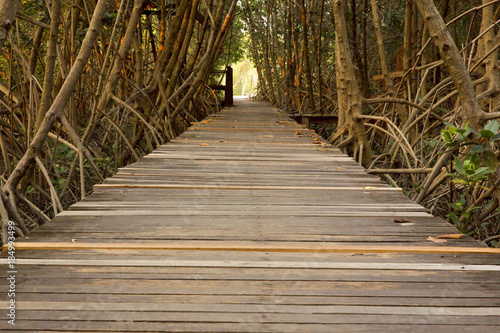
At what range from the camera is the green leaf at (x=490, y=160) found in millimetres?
2088

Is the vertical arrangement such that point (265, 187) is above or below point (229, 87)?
below

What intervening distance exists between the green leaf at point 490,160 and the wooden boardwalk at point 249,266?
1.23 ft

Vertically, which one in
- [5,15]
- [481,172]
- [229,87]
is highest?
[229,87]

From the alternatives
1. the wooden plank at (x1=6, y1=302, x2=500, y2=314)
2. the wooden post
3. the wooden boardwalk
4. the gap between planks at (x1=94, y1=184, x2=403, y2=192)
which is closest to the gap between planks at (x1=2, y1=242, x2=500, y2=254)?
the wooden boardwalk

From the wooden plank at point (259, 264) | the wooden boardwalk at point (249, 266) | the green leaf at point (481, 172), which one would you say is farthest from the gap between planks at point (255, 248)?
the green leaf at point (481, 172)

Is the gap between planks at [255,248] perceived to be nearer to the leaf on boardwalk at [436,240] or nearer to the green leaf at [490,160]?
the leaf on boardwalk at [436,240]

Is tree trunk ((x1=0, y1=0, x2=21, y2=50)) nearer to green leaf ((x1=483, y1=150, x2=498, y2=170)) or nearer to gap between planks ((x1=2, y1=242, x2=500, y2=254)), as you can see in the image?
gap between planks ((x1=2, y1=242, x2=500, y2=254))

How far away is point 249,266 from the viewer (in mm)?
1389

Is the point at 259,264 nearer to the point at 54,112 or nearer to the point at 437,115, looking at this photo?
the point at 54,112

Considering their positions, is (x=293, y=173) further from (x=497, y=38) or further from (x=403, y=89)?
(x=403, y=89)

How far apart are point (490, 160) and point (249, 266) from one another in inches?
51.0

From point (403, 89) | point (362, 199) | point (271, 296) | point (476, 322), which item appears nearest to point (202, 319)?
point (271, 296)

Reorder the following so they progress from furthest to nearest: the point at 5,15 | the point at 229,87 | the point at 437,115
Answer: the point at 229,87, the point at 437,115, the point at 5,15

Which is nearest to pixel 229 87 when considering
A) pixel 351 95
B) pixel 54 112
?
pixel 351 95
